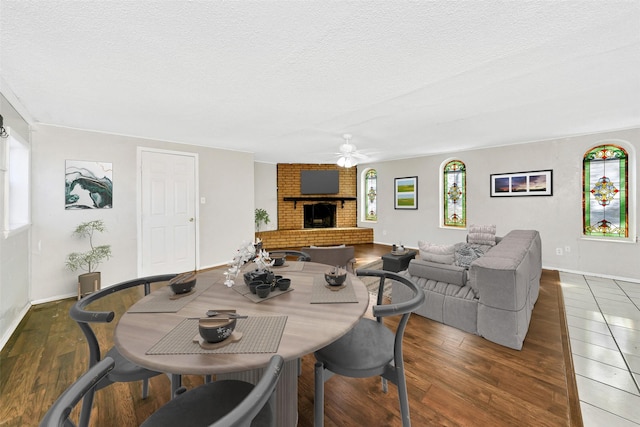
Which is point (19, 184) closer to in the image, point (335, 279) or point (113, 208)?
point (113, 208)

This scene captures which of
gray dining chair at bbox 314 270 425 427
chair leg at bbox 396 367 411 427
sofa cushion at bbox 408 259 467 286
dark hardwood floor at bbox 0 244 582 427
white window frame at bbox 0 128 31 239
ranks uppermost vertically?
white window frame at bbox 0 128 31 239

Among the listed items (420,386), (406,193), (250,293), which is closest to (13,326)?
(250,293)

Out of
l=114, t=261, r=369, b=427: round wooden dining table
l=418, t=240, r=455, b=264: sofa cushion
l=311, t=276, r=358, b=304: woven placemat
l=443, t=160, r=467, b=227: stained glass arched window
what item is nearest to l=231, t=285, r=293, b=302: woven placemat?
l=114, t=261, r=369, b=427: round wooden dining table

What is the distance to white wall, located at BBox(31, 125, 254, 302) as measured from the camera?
133 inches

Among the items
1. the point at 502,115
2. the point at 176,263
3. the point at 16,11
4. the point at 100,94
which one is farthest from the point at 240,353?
the point at 176,263

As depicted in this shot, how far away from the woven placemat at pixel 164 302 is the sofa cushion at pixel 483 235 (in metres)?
4.47

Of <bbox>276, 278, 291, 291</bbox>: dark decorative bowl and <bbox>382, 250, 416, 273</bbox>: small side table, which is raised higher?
<bbox>276, 278, 291, 291</bbox>: dark decorative bowl

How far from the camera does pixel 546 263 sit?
4691mm

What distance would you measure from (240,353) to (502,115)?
3.89 m

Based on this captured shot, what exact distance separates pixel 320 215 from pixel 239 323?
6540 mm

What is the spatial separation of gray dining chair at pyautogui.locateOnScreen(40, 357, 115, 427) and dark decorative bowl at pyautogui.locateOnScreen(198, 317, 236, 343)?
0.89 feet

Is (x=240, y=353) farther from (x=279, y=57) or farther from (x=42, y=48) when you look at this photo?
(x=42, y=48)

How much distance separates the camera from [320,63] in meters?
2.03

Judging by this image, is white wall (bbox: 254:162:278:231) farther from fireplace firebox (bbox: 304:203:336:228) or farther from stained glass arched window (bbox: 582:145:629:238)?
stained glass arched window (bbox: 582:145:629:238)
